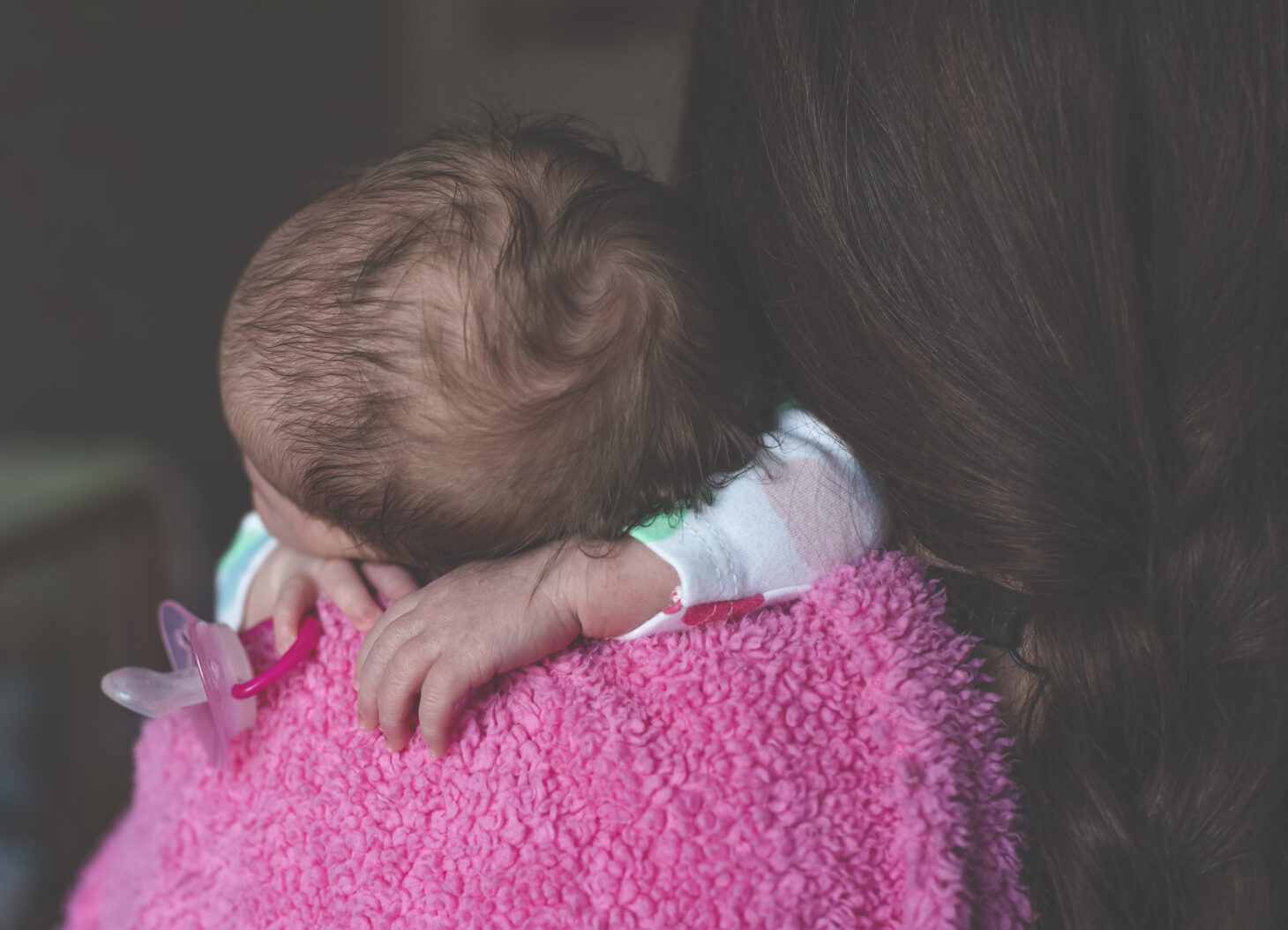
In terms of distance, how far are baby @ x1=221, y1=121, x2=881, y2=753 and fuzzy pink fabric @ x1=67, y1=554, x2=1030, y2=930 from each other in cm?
3

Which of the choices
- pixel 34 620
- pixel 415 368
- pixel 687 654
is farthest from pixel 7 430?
pixel 687 654

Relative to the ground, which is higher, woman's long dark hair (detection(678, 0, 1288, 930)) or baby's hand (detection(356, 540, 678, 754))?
woman's long dark hair (detection(678, 0, 1288, 930))

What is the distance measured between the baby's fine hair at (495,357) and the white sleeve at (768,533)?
25 mm

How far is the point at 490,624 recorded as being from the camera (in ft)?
1.70

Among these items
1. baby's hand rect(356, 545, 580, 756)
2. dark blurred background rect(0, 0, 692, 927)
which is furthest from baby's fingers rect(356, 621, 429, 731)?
dark blurred background rect(0, 0, 692, 927)

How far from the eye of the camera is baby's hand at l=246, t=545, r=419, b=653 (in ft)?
1.99

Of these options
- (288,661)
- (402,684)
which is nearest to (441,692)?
(402,684)

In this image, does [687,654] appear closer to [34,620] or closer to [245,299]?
[245,299]

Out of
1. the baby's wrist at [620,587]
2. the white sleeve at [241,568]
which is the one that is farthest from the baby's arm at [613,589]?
the white sleeve at [241,568]

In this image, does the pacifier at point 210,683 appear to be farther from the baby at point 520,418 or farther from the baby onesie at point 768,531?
the baby onesie at point 768,531

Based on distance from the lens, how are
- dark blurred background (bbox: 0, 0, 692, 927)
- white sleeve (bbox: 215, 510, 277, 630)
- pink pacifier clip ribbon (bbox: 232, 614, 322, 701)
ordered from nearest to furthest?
pink pacifier clip ribbon (bbox: 232, 614, 322, 701) → white sleeve (bbox: 215, 510, 277, 630) → dark blurred background (bbox: 0, 0, 692, 927)

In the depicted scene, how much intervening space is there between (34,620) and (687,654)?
146 centimetres

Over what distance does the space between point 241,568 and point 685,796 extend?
18.6 inches

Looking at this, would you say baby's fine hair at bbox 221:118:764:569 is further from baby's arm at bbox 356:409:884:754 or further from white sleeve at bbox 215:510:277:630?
white sleeve at bbox 215:510:277:630
